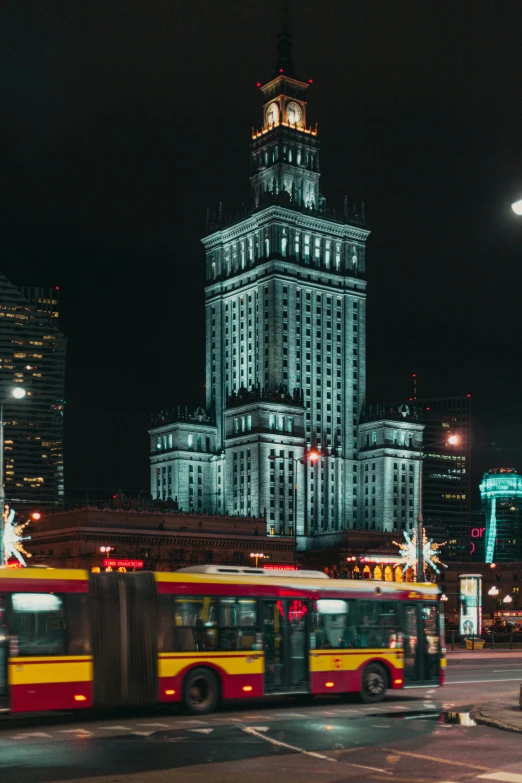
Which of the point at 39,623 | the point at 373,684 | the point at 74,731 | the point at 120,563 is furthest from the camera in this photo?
the point at 120,563

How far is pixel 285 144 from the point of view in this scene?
18350 cm

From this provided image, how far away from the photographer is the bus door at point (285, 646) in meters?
29.2

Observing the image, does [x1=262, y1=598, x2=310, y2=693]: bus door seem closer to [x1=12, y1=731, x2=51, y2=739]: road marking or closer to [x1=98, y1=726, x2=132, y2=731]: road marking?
[x1=98, y1=726, x2=132, y2=731]: road marking

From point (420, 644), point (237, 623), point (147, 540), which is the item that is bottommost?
point (420, 644)

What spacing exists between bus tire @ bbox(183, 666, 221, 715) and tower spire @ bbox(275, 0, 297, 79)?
166 metres

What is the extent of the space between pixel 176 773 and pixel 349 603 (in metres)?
12.8

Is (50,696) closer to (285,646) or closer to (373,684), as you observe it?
(285,646)

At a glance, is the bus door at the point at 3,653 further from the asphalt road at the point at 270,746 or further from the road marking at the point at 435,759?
the road marking at the point at 435,759

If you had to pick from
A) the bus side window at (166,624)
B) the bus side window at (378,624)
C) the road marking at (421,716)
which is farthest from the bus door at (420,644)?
the bus side window at (166,624)

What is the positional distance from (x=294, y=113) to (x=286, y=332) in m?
38.9

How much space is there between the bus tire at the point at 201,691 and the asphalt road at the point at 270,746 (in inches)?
16.5

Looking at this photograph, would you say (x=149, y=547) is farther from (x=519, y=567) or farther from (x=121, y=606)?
(x=121, y=606)

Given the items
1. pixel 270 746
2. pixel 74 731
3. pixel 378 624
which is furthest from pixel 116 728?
pixel 378 624

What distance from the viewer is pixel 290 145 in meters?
184
